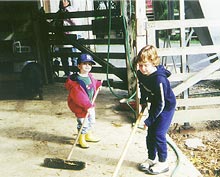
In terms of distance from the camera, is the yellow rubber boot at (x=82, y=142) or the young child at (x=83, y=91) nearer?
the young child at (x=83, y=91)

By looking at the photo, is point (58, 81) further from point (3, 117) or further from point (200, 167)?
point (200, 167)

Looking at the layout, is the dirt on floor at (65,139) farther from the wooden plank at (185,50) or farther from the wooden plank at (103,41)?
the wooden plank at (185,50)

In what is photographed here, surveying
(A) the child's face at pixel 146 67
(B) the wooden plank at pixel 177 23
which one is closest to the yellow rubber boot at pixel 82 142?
(A) the child's face at pixel 146 67

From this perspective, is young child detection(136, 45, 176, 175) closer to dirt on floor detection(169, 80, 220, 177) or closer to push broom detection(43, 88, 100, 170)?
push broom detection(43, 88, 100, 170)

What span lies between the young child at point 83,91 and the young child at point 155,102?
77cm

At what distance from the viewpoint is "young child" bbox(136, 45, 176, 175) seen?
345 centimetres

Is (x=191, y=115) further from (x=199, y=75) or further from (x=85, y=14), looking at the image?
(x=85, y=14)

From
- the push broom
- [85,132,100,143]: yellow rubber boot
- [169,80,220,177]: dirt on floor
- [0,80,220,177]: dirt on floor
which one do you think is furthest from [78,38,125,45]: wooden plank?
the push broom

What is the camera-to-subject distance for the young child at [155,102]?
3451 millimetres

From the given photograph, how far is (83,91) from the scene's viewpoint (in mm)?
4219

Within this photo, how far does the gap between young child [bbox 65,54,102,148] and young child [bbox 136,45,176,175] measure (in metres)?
0.77

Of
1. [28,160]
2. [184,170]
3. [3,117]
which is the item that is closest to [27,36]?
[3,117]

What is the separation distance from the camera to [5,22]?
7609mm

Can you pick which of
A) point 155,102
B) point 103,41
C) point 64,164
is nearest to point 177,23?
point 155,102
